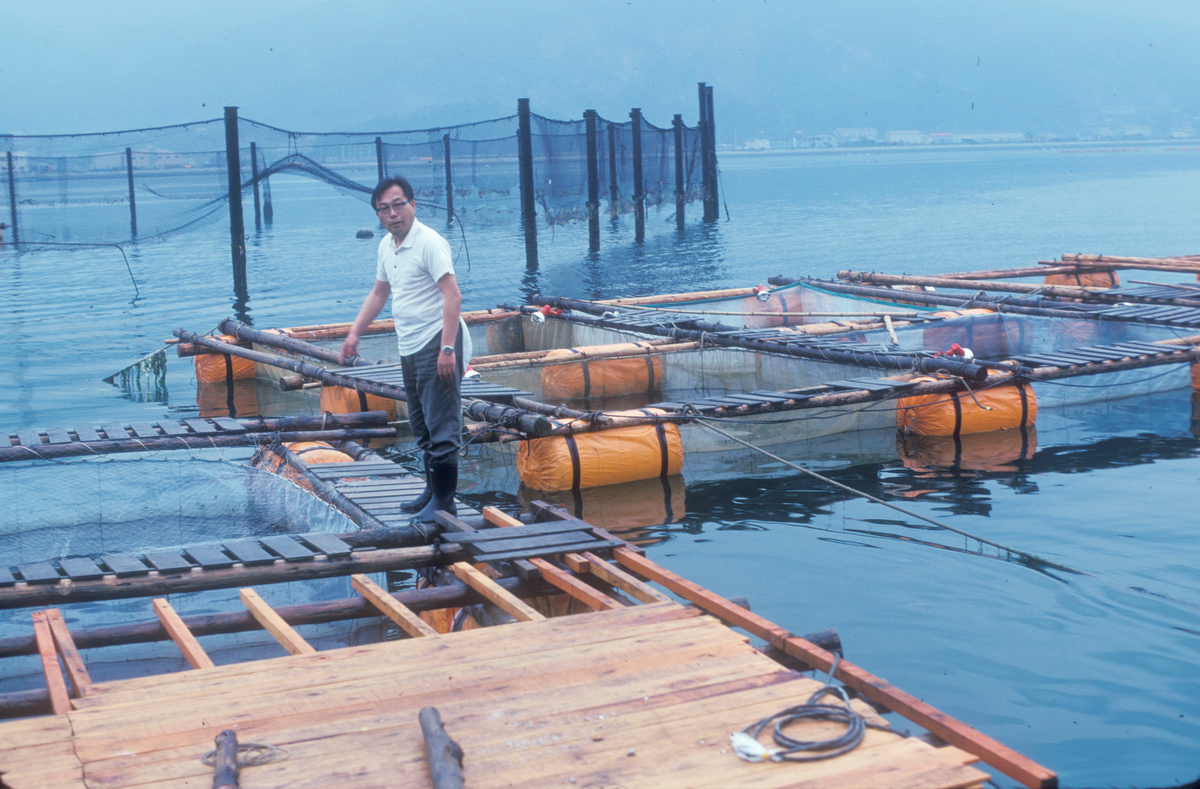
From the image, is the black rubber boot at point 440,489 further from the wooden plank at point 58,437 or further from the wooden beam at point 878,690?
the wooden plank at point 58,437

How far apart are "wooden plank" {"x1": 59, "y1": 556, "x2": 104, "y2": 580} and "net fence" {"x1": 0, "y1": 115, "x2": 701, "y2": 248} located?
692 inches

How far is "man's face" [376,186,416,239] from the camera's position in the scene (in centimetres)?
554

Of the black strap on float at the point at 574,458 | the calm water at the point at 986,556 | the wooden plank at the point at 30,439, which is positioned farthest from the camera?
the black strap on float at the point at 574,458

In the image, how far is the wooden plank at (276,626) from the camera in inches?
171

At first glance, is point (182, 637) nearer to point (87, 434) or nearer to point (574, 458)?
point (87, 434)

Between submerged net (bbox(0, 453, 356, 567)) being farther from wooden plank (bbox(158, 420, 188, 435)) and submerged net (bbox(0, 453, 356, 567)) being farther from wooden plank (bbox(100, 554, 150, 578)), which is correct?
wooden plank (bbox(100, 554, 150, 578))

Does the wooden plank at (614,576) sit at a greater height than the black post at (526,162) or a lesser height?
lesser

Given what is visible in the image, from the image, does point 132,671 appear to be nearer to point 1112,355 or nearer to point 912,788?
point 912,788

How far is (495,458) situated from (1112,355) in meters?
6.67

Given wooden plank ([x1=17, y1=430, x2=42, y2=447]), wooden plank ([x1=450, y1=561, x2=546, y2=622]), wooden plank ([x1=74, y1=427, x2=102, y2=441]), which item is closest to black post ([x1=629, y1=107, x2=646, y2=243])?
wooden plank ([x1=74, y1=427, x2=102, y2=441])

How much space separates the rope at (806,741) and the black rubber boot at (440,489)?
292cm

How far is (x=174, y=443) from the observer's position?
824 centimetres

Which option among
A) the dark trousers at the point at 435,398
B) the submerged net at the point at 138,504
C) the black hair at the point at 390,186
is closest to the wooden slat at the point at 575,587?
the dark trousers at the point at 435,398

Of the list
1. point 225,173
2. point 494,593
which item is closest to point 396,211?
point 494,593
